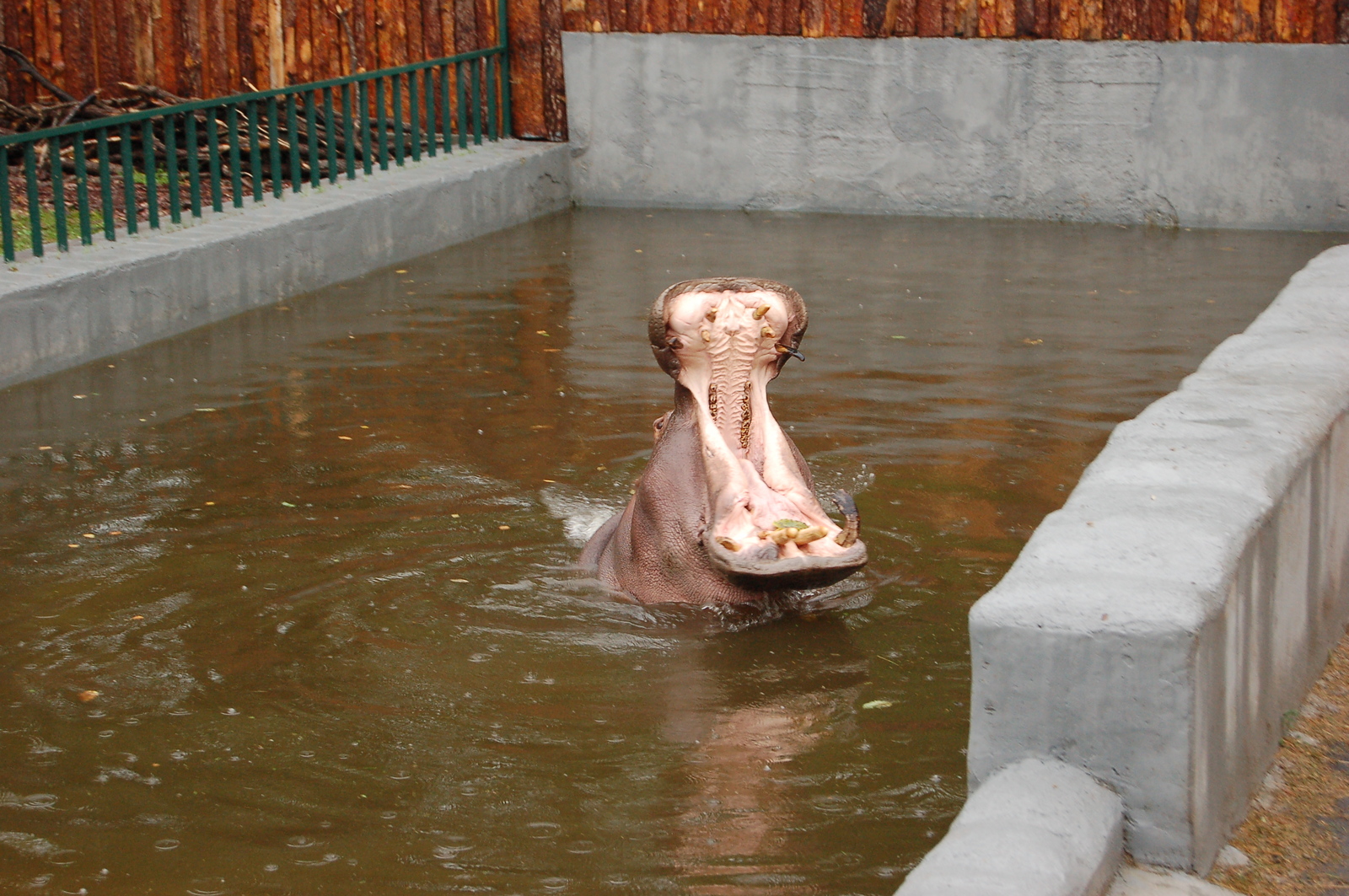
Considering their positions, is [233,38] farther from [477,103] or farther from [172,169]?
[172,169]

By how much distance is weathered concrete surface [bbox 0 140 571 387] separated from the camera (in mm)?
8344

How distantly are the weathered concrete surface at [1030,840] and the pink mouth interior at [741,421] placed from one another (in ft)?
5.39

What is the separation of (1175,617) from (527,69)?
37.9ft

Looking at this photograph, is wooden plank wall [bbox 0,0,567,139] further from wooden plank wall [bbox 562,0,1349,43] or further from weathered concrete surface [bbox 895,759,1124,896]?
weathered concrete surface [bbox 895,759,1124,896]

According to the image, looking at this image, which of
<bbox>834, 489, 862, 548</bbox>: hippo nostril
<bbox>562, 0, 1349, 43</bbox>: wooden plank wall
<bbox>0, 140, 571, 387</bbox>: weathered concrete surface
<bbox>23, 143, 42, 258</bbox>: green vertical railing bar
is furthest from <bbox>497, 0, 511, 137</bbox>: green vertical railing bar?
<bbox>834, 489, 862, 548</bbox>: hippo nostril

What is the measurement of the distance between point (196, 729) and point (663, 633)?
4.35 ft

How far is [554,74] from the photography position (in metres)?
13.6

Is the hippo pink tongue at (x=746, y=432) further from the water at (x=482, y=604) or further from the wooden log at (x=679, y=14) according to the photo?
the wooden log at (x=679, y=14)

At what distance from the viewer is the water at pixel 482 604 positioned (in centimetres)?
369

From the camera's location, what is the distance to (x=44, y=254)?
8.93 m

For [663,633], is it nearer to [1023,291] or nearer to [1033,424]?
[1033,424]

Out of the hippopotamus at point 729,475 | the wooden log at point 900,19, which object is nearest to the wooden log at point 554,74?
the wooden log at point 900,19

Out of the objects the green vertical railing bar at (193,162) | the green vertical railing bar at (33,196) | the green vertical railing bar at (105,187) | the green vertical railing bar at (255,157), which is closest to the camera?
the green vertical railing bar at (33,196)

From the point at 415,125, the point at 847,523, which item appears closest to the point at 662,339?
the point at 847,523
